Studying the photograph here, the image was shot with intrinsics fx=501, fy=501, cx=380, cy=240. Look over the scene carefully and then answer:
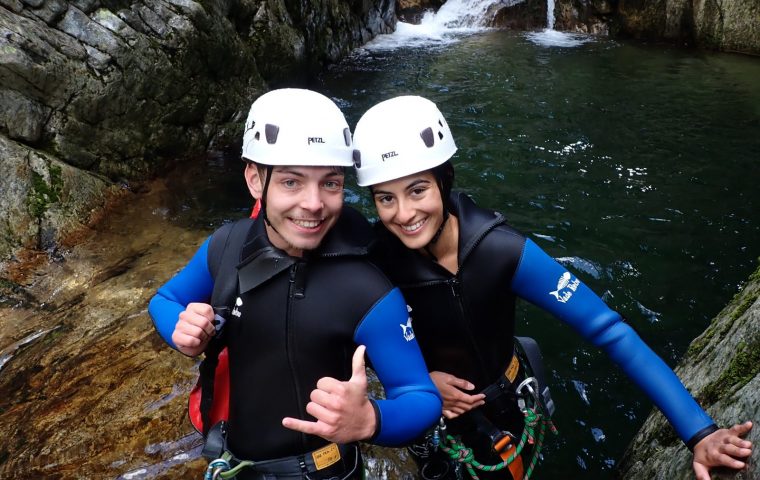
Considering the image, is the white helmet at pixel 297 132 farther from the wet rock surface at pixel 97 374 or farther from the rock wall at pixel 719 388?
the wet rock surface at pixel 97 374

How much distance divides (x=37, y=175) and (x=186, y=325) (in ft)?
19.6

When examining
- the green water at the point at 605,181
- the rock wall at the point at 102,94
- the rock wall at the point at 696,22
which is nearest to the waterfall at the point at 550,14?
the rock wall at the point at 696,22

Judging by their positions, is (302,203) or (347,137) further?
(347,137)

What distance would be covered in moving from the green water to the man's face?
3.16 m

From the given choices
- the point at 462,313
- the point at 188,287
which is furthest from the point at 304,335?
the point at 462,313

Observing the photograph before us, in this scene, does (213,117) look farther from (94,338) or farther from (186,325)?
(186,325)

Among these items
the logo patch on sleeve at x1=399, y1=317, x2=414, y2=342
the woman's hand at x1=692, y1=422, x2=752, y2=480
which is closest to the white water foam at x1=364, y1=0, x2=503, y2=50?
the logo patch on sleeve at x1=399, y1=317, x2=414, y2=342

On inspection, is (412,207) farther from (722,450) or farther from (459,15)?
(459,15)

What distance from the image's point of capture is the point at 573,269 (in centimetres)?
Result: 687

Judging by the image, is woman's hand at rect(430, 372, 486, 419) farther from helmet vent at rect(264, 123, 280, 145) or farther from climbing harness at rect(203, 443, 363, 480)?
helmet vent at rect(264, 123, 280, 145)

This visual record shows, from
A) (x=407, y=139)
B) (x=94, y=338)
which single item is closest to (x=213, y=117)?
(x=94, y=338)

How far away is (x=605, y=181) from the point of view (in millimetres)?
9125

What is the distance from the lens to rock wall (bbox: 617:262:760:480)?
2406 mm

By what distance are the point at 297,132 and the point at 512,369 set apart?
2.03 m
